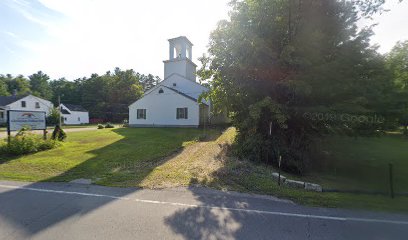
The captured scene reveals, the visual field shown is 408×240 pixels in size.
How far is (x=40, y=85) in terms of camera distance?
7494 cm

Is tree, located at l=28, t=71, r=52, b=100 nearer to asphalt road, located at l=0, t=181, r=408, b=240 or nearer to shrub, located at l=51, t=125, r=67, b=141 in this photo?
shrub, located at l=51, t=125, r=67, b=141

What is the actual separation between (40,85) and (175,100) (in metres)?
68.4

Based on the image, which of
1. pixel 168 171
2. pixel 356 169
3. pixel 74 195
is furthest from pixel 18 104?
pixel 356 169

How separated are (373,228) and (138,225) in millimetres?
4342

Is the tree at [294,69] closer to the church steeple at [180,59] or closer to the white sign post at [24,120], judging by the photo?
the white sign post at [24,120]

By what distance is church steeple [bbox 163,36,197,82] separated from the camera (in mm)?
30188

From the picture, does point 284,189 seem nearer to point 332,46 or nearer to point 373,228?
point 373,228

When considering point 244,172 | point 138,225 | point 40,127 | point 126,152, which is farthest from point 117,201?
point 40,127

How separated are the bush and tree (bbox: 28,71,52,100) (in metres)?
67.5

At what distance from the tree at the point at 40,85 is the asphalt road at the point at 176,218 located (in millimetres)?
77385

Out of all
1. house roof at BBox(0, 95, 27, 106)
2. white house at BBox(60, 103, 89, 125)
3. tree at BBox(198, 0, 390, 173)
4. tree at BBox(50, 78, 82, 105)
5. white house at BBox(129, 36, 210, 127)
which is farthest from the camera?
tree at BBox(50, 78, 82, 105)

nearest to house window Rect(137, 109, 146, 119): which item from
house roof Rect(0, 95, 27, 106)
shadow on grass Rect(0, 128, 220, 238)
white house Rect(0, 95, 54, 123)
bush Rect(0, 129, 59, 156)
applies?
bush Rect(0, 129, 59, 156)

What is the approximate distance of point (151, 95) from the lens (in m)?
27.7

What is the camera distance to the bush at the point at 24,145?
1188cm
